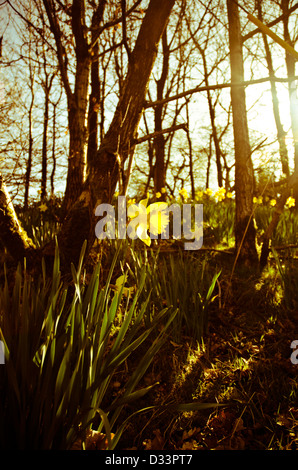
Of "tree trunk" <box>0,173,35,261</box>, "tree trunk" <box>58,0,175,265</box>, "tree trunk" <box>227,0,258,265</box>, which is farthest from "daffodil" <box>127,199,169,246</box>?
→ "tree trunk" <box>227,0,258,265</box>

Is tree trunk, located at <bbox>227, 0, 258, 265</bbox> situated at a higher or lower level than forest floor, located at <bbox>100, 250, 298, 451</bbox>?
higher

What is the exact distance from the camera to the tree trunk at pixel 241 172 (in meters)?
3.01

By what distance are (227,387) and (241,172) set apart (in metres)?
2.23

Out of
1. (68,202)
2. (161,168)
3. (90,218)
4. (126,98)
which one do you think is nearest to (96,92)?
(161,168)

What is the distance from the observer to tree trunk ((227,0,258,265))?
3012 mm

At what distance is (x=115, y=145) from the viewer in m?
2.16

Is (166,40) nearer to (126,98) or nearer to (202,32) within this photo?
(202,32)

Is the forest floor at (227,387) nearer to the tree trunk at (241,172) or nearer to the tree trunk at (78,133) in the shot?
the tree trunk at (241,172)

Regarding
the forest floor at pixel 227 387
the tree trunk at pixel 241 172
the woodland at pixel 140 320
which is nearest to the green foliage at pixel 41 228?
the woodland at pixel 140 320

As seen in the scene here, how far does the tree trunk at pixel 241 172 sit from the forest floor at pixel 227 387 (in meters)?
0.92

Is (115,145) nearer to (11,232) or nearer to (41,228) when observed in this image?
(11,232)

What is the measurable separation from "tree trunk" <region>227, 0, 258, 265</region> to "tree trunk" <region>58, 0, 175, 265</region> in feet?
4.06

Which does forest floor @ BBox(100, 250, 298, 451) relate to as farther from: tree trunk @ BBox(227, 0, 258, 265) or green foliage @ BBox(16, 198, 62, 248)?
green foliage @ BBox(16, 198, 62, 248)
